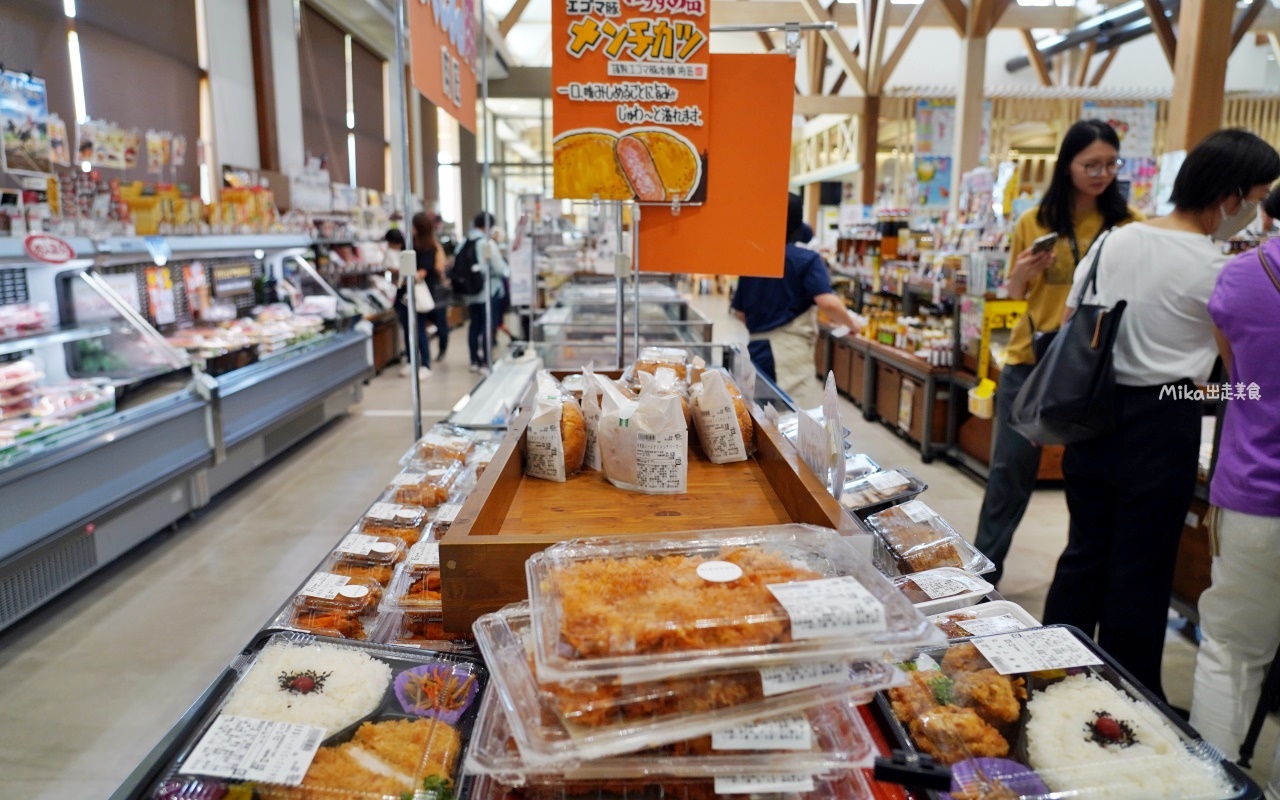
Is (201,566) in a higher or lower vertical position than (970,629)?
lower

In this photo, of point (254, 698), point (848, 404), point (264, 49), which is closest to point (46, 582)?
point (254, 698)

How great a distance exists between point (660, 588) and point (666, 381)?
0.90m

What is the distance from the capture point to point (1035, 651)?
4.00 feet

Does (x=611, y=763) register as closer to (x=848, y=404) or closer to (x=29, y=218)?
(x=29, y=218)

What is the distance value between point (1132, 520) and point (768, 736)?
2033mm

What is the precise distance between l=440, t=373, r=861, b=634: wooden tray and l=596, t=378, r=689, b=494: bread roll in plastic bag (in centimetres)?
3

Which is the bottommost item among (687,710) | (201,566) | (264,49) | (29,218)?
(201,566)

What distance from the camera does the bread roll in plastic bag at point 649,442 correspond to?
62.4 inches

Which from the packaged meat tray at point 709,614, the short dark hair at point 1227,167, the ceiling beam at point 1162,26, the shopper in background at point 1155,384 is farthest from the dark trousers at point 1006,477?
the ceiling beam at point 1162,26

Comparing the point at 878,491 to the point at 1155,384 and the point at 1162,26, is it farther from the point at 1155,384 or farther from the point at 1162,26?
the point at 1162,26

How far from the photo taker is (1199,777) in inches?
37.8

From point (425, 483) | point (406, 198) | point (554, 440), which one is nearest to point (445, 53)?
point (406, 198)

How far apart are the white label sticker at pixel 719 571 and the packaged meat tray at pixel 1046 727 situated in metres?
0.31

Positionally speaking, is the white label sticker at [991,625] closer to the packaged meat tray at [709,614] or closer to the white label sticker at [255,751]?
the packaged meat tray at [709,614]
